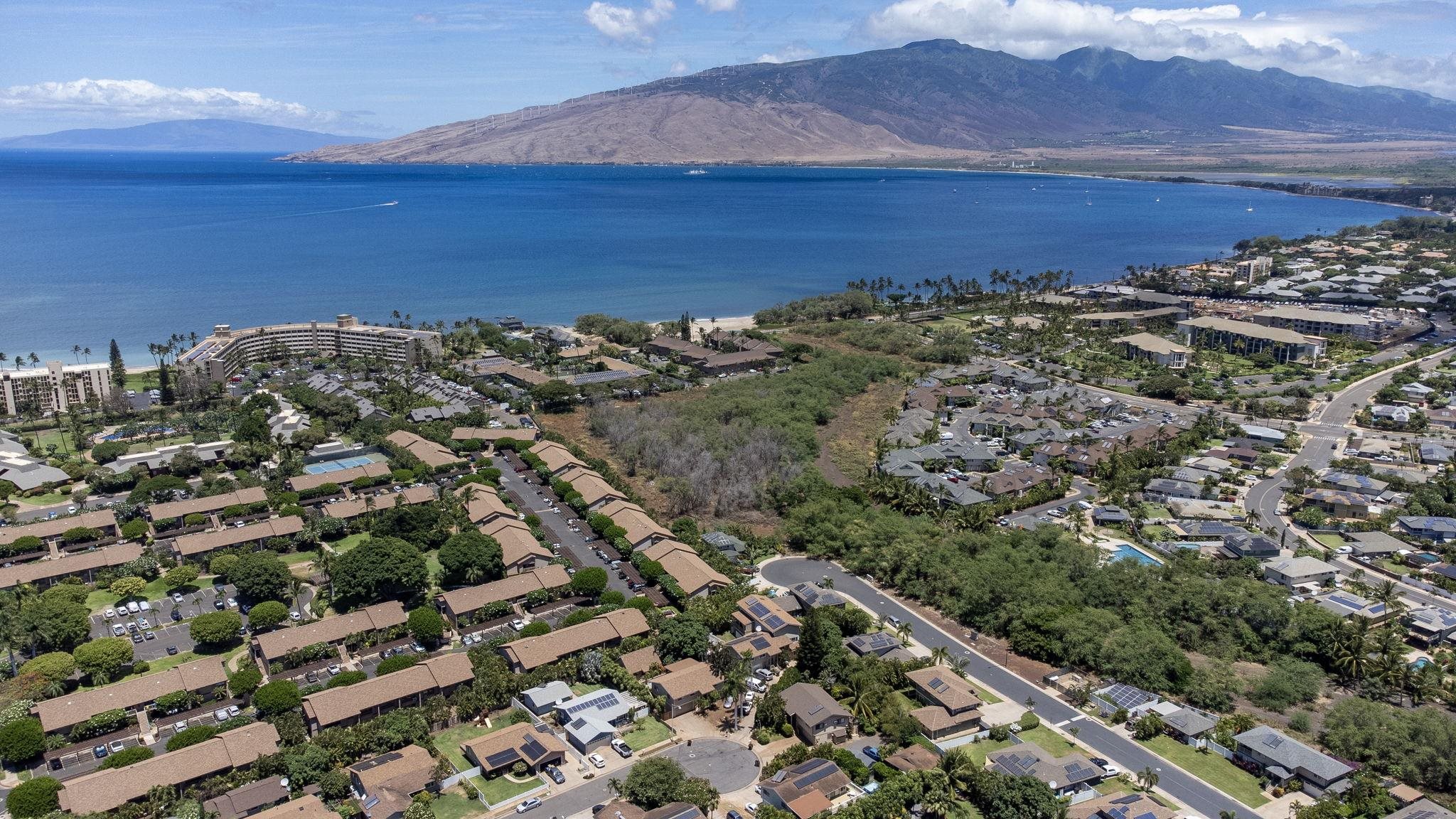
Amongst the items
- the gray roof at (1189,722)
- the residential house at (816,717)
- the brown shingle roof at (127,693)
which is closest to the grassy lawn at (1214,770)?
the gray roof at (1189,722)

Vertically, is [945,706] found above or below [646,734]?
above

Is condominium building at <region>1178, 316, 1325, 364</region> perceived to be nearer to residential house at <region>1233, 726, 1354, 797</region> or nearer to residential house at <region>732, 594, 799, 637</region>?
residential house at <region>1233, 726, 1354, 797</region>

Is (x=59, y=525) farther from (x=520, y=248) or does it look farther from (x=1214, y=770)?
(x=520, y=248)

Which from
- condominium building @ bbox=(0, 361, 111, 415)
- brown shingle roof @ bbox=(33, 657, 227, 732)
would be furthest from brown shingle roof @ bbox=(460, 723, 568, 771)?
condominium building @ bbox=(0, 361, 111, 415)

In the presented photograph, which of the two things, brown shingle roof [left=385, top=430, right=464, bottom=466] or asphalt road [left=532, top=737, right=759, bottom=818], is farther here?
brown shingle roof [left=385, top=430, right=464, bottom=466]

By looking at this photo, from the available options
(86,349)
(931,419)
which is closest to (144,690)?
(931,419)

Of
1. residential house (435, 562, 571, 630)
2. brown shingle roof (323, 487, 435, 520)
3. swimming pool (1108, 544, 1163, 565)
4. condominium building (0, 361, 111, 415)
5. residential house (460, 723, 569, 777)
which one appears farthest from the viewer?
condominium building (0, 361, 111, 415)

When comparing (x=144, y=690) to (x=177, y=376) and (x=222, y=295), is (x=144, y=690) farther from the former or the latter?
(x=222, y=295)

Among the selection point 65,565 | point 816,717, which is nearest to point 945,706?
point 816,717
